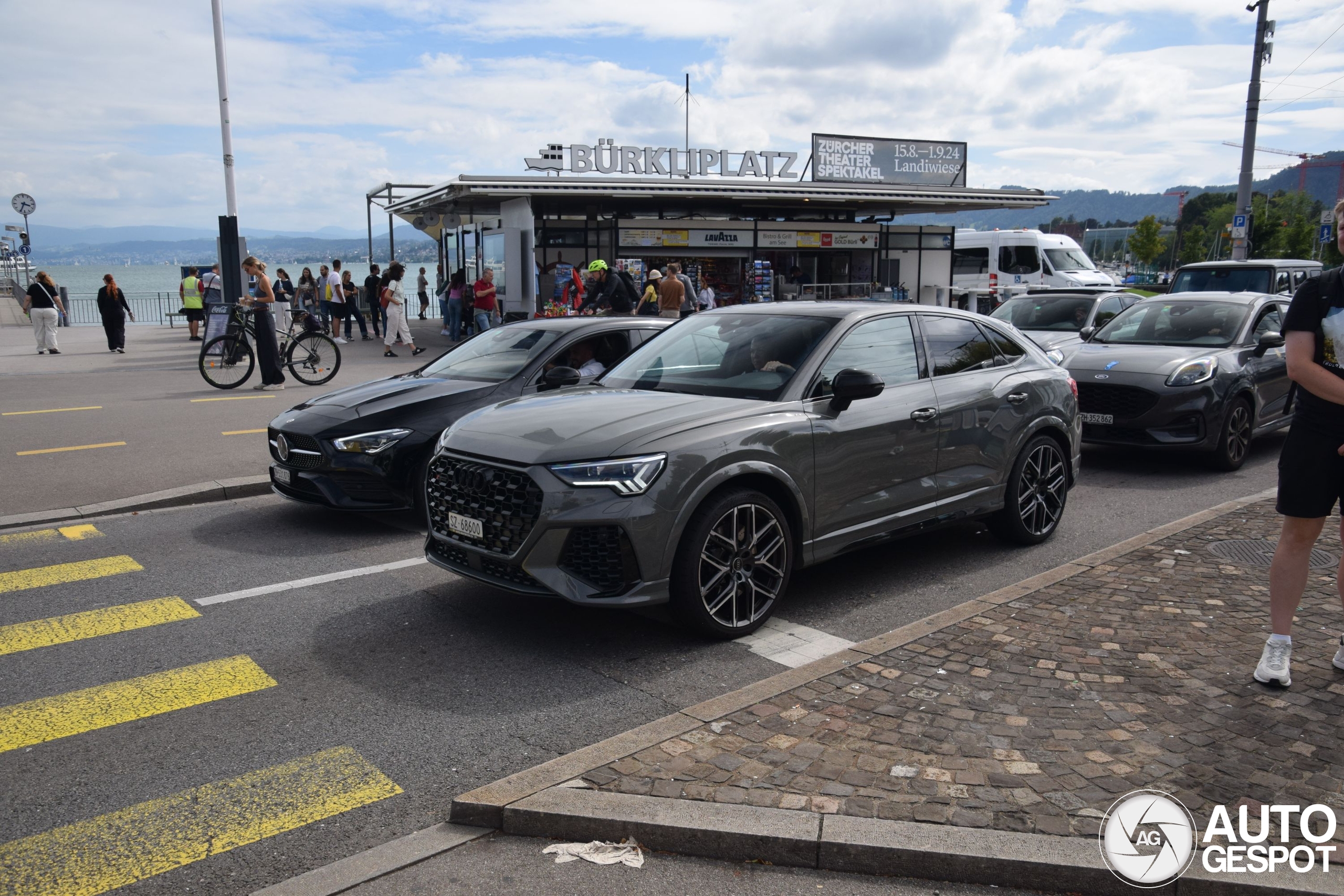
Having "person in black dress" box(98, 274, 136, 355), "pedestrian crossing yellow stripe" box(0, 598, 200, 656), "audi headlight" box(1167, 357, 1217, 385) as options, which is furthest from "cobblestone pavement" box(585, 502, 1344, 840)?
"person in black dress" box(98, 274, 136, 355)

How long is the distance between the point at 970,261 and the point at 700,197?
12501mm

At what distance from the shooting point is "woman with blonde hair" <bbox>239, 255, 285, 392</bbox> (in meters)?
15.3

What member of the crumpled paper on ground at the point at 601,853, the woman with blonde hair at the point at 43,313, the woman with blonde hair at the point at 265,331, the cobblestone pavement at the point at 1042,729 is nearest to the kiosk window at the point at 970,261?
the woman with blonde hair at the point at 265,331

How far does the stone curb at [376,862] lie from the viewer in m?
3.01

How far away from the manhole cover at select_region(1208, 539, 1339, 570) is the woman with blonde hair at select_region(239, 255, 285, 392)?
42.5 feet

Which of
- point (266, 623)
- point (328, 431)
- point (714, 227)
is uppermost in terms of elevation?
point (714, 227)

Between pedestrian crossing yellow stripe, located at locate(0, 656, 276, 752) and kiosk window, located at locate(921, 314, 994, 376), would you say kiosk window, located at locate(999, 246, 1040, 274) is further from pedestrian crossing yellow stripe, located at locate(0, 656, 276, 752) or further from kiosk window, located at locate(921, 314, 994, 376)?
pedestrian crossing yellow stripe, located at locate(0, 656, 276, 752)

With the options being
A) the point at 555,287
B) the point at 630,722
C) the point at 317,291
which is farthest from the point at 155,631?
the point at 317,291

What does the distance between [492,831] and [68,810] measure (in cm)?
151

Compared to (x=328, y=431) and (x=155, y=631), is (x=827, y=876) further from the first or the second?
(x=328, y=431)

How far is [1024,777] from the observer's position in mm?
3488

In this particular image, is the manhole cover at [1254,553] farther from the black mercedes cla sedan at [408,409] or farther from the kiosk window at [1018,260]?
the kiosk window at [1018,260]

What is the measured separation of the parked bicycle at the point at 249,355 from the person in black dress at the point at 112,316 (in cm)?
806

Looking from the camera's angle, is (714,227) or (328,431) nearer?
(328,431)
